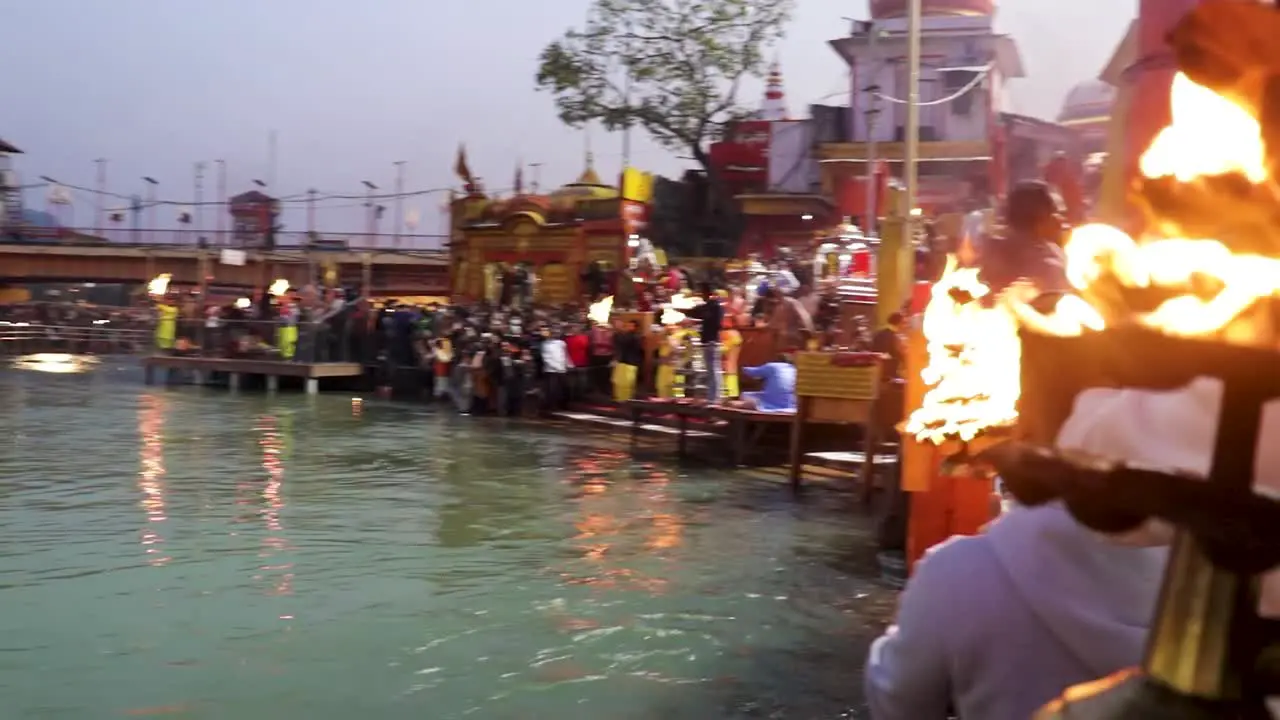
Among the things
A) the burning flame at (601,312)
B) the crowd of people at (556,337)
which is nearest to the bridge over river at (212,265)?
the crowd of people at (556,337)

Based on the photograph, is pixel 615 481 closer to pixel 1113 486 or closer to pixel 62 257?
pixel 1113 486

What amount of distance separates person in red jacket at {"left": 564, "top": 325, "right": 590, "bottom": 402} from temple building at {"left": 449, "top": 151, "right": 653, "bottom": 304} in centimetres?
866

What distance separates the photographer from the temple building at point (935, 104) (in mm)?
31875

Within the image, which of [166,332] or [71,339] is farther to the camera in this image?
[71,339]

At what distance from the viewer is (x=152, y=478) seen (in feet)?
44.0

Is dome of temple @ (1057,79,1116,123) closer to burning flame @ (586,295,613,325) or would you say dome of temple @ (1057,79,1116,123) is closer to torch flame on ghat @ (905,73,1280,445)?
→ burning flame @ (586,295,613,325)

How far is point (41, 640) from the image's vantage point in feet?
23.4

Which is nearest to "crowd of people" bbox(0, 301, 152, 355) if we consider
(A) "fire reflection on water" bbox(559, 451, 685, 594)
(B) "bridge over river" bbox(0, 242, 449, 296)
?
(B) "bridge over river" bbox(0, 242, 449, 296)

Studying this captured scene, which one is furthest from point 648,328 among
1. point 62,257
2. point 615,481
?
point 62,257

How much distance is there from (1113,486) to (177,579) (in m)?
8.17

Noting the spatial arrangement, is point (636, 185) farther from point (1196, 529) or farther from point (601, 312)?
point (1196, 529)

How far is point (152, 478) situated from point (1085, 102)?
1916 cm

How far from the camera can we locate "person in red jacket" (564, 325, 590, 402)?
73.0 feet

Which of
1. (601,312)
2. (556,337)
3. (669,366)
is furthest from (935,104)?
(669,366)
